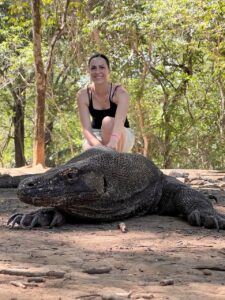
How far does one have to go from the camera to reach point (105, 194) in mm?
2764

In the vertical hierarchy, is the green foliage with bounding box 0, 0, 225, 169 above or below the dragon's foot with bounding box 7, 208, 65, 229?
above

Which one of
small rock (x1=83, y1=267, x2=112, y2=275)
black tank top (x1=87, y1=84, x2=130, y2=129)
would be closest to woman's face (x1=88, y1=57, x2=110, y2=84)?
black tank top (x1=87, y1=84, x2=130, y2=129)

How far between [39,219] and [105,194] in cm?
38

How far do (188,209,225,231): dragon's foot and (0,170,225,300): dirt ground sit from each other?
5 centimetres

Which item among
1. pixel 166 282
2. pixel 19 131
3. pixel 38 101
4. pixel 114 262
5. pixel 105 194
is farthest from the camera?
pixel 19 131

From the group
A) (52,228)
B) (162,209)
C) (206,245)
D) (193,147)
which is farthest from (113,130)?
(193,147)

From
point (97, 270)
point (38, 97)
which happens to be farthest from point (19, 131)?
point (97, 270)

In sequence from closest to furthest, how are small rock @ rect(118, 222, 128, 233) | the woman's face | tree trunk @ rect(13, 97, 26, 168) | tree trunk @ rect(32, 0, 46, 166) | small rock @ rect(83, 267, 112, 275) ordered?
small rock @ rect(83, 267, 112, 275) < small rock @ rect(118, 222, 128, 233) < the woman's face < tree trunk @ rect(32, 0, 46, 166) < tree trunk @ rect(13, 97, 26, 168)

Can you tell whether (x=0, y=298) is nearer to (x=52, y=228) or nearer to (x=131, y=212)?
(x=52, y=228)

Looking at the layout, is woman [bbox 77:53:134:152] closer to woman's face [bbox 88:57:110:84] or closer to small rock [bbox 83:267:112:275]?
woman's face [bbox 88:57:110:84]

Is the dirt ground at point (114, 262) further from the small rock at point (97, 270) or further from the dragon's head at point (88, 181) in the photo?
the dragon's head at point (88, 181)

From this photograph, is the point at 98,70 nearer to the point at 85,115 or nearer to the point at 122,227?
the point at 85,115

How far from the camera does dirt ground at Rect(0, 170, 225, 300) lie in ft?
4.90

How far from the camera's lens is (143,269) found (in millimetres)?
1790
